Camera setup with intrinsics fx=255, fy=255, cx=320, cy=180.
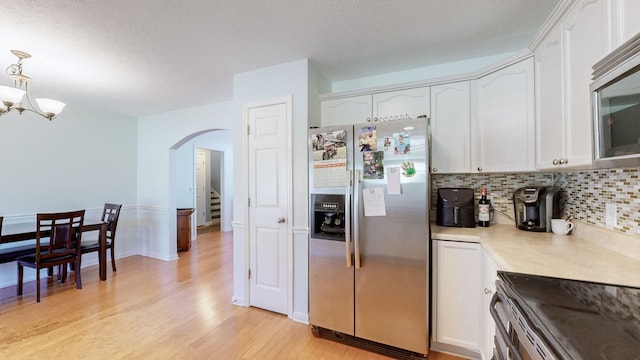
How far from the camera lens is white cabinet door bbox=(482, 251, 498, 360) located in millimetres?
1418

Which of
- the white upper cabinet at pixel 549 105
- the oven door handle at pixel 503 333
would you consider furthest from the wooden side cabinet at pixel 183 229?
the white upper cabinet at pixel 549 105

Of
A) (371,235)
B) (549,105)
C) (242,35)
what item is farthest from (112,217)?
(549,105)

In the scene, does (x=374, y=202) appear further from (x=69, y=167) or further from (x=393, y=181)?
(x=69, y=167)

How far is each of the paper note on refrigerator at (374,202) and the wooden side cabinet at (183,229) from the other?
4023 mm

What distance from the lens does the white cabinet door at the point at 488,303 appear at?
142 centimetres

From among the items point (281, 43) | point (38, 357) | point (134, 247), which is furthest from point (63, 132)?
point (281, 43)

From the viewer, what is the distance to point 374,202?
6.07 feet

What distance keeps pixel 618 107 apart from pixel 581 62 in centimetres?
51

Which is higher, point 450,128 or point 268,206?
point 450,128

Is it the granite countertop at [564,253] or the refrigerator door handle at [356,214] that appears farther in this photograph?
the refrigerator door handle at [356,214]

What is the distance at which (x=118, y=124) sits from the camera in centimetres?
417

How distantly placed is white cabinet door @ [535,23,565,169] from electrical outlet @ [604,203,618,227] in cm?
37

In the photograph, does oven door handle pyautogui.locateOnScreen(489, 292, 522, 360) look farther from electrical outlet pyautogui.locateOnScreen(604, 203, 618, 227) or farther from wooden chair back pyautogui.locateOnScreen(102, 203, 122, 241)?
wooden chair back pyautogui.locateOnScreen(102, 203, 122, 241)

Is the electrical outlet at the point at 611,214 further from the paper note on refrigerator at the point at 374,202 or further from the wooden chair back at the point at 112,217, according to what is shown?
the wooden chair back at the point at 112,217
